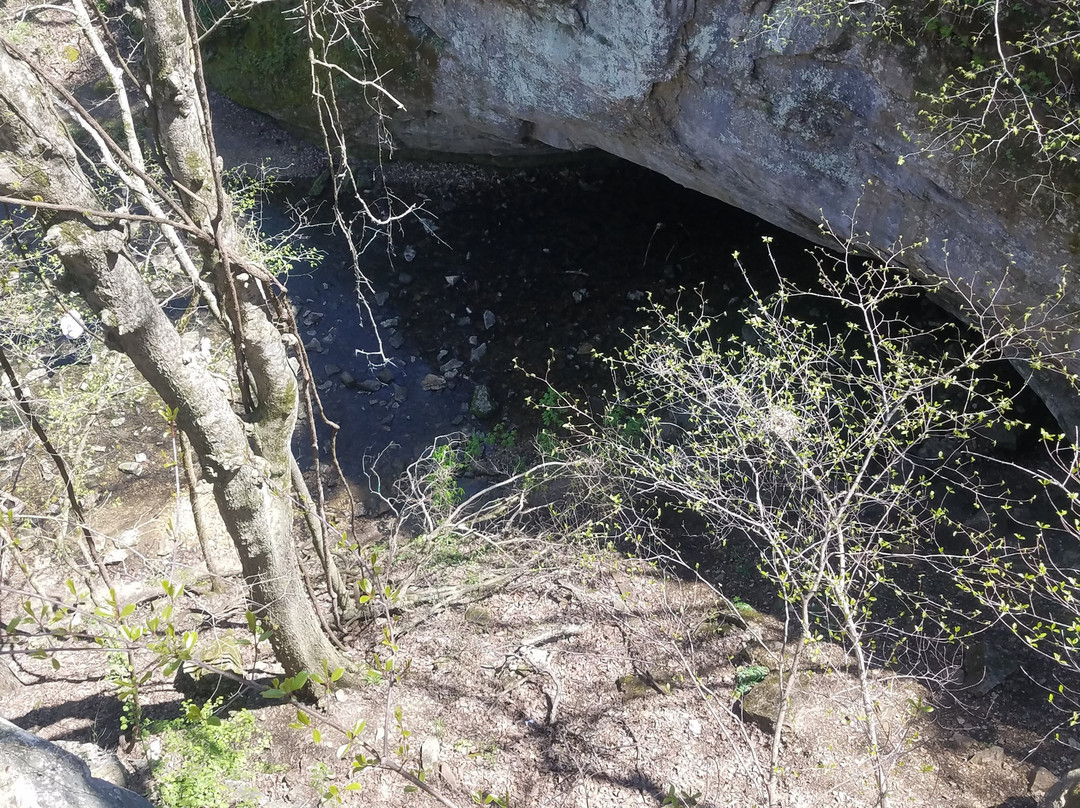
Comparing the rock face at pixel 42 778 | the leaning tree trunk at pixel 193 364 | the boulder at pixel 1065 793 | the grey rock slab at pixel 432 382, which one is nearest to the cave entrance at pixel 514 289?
the grey rock slab at pixel 432 382

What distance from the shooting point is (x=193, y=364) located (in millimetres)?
3281

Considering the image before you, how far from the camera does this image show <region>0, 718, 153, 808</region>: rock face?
2.33m

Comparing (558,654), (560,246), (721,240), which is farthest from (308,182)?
(558,654)

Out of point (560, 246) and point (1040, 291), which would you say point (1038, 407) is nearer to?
point (1040, 291)

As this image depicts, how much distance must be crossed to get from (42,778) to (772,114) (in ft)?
21.7

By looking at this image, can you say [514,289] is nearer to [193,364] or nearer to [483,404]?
[483,404]

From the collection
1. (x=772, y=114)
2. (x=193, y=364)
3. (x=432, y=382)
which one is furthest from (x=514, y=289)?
(x=193, y=364)

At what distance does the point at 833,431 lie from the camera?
4.80 meters

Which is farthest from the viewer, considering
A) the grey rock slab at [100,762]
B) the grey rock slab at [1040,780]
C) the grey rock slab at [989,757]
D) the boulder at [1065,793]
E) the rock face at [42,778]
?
the grey rock slab at [989,757]

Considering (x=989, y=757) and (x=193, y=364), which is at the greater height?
(x=193, y=364)

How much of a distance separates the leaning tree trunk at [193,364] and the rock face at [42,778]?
1.22 m

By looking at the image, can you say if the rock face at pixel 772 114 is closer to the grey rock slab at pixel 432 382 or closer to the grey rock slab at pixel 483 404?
the grey rock slab at pixel 483 404

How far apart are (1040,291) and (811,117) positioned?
89.6 inches

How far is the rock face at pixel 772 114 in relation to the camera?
5285 millimetres
